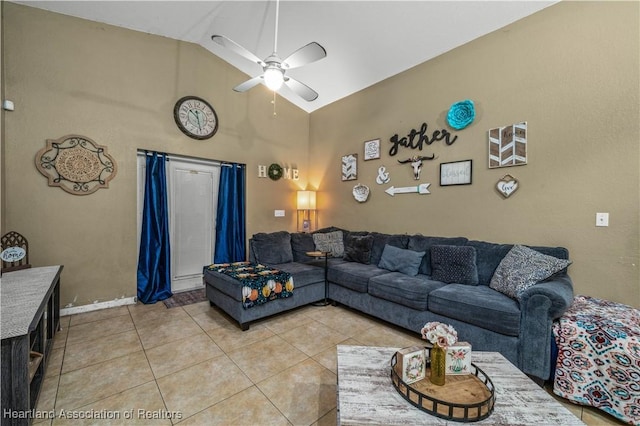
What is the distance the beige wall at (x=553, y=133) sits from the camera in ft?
7.13

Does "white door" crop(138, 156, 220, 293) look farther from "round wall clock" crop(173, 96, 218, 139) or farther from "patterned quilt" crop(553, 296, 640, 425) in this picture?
"patterned quilt" crop(553, 296, 640, 425)

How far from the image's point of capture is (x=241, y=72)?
14.3 feet

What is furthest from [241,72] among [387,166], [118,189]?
[387,166]

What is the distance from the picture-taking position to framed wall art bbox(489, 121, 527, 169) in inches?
105

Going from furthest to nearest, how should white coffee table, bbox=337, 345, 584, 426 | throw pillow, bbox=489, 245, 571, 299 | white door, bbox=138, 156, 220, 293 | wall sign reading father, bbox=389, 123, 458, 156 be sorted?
1. white door, bbox=138, 156, 220, 293
2. wall sign reading father, bbox=389, 123, 458, 156
3. throw pillow, bbox=489, 245, 571, 299
4. white coffee table, bbox=337, 345, 584, 426

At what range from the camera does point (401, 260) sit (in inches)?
124

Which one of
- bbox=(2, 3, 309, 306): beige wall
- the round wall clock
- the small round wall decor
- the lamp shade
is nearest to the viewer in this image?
bbox=(2, 3, 309, 306): beige wall

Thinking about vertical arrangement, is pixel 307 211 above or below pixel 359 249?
above

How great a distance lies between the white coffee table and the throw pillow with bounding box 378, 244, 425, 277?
1567 mm

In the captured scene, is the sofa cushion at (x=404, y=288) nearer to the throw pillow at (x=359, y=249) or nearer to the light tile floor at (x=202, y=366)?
the light tile floor at (x=202, y=366)

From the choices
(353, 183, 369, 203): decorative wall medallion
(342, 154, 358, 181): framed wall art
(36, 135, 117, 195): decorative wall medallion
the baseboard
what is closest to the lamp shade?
(342, 154, 358, 181): framed wall art

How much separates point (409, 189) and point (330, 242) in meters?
1.42

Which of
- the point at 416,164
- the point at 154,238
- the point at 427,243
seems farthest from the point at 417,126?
the point at 154,238

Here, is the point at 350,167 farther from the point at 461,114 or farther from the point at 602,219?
the point at 602,219
